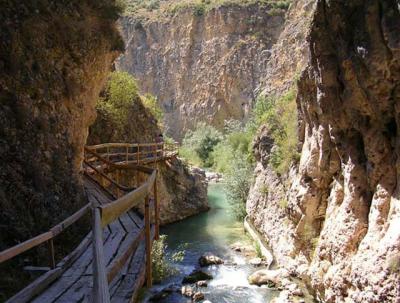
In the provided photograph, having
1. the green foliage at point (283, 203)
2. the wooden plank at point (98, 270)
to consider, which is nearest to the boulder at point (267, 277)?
the green foliage at point (283, 203)

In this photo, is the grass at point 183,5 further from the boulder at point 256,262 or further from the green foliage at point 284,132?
the boulder at point 256,262

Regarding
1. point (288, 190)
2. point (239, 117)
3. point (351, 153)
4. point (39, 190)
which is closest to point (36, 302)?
point (39, 190)

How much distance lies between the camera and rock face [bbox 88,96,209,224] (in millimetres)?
23656

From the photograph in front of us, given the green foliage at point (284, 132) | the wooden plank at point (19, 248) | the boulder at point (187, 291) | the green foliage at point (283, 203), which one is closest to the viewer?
the wooden plank at point (19, 248)

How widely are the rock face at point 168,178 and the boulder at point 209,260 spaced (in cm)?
732

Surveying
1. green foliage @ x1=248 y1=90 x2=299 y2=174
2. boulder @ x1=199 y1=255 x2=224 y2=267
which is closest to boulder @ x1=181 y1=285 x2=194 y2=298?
boulder @ x1=199 y1=255 x2=224 y2=267

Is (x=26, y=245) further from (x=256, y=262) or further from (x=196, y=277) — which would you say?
(x=256, y=262)

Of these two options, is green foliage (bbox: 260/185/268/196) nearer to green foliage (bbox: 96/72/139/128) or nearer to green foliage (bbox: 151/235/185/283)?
green foliage (bbox: 151/235/185/283)

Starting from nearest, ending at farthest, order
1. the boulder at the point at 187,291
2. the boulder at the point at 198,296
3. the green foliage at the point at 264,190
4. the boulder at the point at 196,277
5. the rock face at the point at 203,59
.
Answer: the boulder at the point at 198,296 < the boulder at the point at 187,291 < the boulder at the point at 196,277 < the green foliage at the point at 264,190 < the rock face at the point at 203,59

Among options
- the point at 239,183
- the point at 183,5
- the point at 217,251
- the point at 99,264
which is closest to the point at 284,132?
the point at 217,251

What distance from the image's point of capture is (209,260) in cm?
1727

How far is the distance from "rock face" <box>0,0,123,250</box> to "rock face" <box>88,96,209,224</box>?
977cm

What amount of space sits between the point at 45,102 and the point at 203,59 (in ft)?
171

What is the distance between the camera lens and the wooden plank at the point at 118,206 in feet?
12.9
